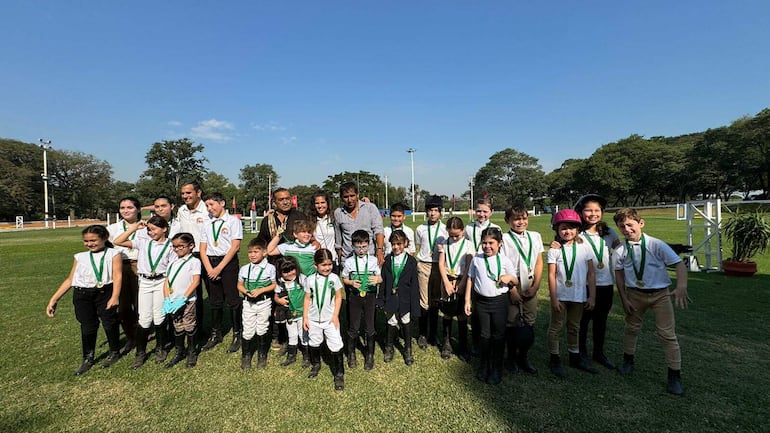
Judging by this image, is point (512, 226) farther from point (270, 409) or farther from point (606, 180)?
point (606, 180)

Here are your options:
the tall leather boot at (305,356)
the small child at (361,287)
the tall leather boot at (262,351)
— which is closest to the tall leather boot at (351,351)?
the small child at (361,287)

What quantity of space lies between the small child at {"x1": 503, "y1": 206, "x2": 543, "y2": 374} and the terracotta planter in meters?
7.57

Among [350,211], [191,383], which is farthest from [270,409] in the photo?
[350,211]

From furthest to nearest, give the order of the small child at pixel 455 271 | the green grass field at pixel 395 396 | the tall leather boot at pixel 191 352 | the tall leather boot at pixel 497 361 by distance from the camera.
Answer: the small child at pixel 455 271
the tall leather boot at pixel 191 352
the tall leather boot at pixel 497 361
the green grass field at pixel 395 396

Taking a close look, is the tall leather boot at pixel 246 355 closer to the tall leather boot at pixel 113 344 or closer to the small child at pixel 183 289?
the small child at pixel 183 289

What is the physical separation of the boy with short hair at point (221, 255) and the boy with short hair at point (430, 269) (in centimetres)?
236

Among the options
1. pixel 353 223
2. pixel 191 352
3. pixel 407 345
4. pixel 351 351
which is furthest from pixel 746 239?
pixel 191 352

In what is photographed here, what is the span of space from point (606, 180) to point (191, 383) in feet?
222

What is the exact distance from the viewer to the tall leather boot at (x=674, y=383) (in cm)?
319

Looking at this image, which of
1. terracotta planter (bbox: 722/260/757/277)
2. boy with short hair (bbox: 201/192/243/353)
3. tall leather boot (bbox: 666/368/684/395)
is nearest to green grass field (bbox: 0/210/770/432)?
tall leather boot (bbox: 666/368/684/395)

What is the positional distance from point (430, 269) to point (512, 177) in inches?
3732

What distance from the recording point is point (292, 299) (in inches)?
154

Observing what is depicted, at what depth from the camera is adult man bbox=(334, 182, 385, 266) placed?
14.3 feet

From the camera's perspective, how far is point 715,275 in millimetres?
8219
